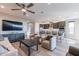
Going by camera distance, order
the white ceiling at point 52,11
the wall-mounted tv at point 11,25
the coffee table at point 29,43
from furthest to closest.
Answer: the coffee table at point 29,43 < the wall-mounted tv at point 11,25 < the white ceiling at point 52,11

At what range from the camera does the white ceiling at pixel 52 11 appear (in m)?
1.52

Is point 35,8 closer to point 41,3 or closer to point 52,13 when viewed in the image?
point 41,3

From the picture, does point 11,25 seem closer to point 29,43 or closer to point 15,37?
point 15,37

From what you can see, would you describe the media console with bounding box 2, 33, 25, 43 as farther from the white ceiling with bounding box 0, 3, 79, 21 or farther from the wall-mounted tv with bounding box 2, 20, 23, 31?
the white ceiling with bounding box 0, 3, 79, 21

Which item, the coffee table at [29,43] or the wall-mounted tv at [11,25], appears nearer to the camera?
the wall-mounted tv at [11,25]

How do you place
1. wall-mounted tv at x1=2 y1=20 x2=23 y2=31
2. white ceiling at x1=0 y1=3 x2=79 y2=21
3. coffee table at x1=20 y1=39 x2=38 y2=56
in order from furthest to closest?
coffee table at x1=20 y1=39 x2=38 y2=56 → wall-mounted tv at x1=2 y1=20 x2=23 y2=31 → white ceiling at x1=0 y1=3 x2=79 y2=21

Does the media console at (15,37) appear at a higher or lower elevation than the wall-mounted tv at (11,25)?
lower

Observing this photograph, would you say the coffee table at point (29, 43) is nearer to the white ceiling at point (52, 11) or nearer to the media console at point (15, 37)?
the media console at point (15, 37)

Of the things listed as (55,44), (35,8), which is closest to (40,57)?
(55,44)

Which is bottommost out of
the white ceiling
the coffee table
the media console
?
the coffee table

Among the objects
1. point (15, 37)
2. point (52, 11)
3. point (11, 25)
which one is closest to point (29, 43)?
point (15, 37)

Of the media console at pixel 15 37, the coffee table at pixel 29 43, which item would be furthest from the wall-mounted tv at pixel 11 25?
the coffee table at pixel 29 43

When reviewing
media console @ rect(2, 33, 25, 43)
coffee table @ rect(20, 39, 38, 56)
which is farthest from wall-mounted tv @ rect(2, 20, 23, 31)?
coffee table @ rect(20, 39, 38, 56)

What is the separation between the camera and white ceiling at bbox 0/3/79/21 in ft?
4.99
